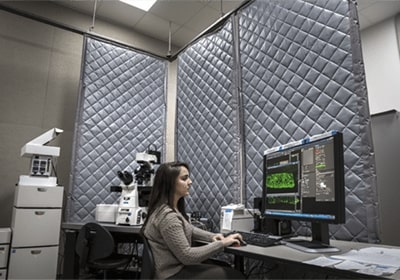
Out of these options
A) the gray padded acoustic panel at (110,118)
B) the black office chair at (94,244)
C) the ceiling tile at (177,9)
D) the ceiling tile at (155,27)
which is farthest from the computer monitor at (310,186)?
the ceiling tile at (155,27)

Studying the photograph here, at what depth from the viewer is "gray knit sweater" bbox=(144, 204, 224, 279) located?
1.38 metres

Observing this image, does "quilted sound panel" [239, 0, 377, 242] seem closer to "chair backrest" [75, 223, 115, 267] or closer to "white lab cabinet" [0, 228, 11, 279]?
"chair backrest" [75, 223, 115, 267]

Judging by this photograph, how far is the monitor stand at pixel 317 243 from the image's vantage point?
1.30 meters

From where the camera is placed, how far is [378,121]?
123 inches

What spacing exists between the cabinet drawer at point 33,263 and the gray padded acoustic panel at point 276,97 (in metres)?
1.36

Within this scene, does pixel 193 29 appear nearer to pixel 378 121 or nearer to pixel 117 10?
pixel 117 10

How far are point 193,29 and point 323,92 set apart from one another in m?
2.65

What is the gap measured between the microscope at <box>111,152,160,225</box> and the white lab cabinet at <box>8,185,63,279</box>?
585 mm

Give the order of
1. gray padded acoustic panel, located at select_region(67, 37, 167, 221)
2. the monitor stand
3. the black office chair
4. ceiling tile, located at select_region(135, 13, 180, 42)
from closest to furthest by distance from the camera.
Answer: the monitor stand
the black office chair
gray padded acoustic panel, located at select_region(67, 37, 167, 221)
ceiling tile, located at select_region(135, 13, 180, 42)

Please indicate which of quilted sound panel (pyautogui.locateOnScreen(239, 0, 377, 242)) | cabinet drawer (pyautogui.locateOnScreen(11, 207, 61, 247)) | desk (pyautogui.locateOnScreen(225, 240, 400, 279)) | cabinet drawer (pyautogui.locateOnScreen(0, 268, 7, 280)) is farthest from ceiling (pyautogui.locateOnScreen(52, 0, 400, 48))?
cabinet drawer (pyautogui.locateOnScreen(0, 268, 7, 280))

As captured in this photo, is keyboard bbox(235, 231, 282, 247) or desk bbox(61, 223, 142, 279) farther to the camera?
desk bbox(61, 223, 142, 279)

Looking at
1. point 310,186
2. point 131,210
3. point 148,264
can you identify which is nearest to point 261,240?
point 310,186

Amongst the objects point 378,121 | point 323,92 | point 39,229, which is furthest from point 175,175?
point 378,121

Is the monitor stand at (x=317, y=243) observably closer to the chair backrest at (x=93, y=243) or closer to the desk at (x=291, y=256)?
the desk at (x=291, y=256)
